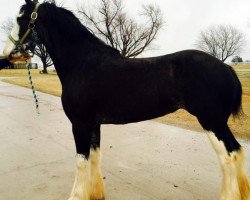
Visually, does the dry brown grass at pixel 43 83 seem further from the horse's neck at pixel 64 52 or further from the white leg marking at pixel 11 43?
the horse's neck at pixel 64 52

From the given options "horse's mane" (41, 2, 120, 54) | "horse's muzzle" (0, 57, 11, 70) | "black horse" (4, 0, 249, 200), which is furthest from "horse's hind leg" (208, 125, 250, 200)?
"horse's muzzle" (0, 57, 11, 70)

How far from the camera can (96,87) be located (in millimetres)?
3406

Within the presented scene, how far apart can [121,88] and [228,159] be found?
1.37 meters

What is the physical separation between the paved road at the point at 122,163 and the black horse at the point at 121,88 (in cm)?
54

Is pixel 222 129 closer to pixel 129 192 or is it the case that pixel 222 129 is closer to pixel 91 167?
pixel 129 192

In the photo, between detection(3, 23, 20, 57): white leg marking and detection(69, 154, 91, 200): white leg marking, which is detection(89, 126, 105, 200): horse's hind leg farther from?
detection(3, 23, 20, 57): white leg marking

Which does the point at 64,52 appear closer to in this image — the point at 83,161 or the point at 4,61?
the point at 4,61

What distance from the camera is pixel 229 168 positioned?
123 inches

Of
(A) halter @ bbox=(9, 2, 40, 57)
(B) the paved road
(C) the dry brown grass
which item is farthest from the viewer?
(C) the dry brown grass

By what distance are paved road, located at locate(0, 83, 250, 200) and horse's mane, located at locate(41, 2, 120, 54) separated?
184 cm

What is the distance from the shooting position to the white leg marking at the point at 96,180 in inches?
144

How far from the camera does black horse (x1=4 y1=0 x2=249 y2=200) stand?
319cm

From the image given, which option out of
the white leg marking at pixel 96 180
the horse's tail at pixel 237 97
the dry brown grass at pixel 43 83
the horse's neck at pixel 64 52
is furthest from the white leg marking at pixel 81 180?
the dry brown grass at pixel 43 83

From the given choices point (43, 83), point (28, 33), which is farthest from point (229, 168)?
point (43, 83)
